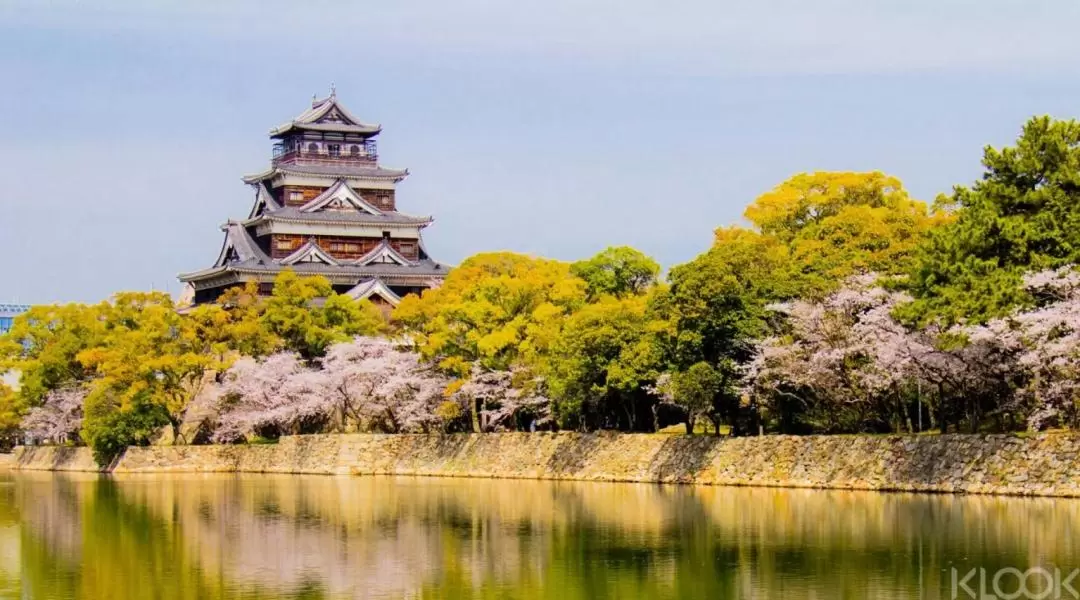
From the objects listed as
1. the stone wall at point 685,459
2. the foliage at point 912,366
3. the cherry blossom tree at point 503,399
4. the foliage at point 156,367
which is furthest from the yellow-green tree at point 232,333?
the foliage at point 912,366

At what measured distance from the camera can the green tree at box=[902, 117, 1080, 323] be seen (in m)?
31.7

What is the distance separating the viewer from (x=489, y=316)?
49750 millimetres

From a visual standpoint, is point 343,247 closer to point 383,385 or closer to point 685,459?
point 383,385

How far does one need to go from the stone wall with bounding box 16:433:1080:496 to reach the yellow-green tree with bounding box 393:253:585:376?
94.0 inches

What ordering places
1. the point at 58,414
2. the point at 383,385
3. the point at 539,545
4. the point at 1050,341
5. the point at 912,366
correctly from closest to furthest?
the point at 539,545 < the point at 1050,341 < the point at 912,366 < the point at 383,385 < the point at 58,414

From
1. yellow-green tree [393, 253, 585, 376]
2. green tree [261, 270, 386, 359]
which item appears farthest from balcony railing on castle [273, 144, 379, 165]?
yellow-green tree [393, 253, 585, 376]

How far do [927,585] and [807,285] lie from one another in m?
18.3

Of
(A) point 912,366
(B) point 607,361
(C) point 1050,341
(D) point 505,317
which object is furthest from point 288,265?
(C) point 1050,341

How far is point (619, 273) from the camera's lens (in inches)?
1940

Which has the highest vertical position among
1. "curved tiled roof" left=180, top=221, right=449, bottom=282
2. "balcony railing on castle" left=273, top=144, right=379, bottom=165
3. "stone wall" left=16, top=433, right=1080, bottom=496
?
"balcony railing on castle" left=273, top=144, right=379, bottom=165

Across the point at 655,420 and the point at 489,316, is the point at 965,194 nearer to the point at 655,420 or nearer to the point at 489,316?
the point at 655,420

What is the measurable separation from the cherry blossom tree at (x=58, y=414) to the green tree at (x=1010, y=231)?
40.7 meters

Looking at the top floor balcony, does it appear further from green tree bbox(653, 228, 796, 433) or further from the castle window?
green tree bbox(653, 228, 796, 433)

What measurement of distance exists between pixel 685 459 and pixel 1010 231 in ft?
38.4
